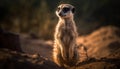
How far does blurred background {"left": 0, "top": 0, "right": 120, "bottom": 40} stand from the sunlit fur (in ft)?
16.1

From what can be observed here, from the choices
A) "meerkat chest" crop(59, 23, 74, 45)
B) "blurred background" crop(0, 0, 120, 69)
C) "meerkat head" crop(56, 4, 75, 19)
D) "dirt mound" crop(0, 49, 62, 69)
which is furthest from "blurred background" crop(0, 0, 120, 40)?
"dirt mound" crop(0, 49, 62, 69)

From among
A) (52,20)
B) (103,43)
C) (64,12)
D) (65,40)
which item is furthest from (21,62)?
(52,20)

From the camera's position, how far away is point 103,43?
7.55 meters

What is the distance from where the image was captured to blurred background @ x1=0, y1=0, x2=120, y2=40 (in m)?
10.3

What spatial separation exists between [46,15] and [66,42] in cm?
554

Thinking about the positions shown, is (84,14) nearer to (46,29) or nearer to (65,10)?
(46,29)

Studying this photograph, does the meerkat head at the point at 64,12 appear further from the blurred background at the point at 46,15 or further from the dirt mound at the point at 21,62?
the blurred background at the point at 46,15

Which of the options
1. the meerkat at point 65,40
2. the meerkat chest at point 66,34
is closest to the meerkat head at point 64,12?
the meerkat at point 65,40

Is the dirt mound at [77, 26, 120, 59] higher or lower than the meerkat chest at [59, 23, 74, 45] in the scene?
lower

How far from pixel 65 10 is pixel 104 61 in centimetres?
111

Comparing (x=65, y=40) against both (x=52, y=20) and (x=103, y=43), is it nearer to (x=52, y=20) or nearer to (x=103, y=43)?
(x=103, y=43)

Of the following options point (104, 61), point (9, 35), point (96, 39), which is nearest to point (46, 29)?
point (96, 39)

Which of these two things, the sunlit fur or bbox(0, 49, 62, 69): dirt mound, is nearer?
bbox(0, 49, 62, 69): dirt mound

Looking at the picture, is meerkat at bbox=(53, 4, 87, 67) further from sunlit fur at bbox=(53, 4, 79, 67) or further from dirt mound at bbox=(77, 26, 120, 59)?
dirt mound at bbox=(77, 26, 120, 59)
